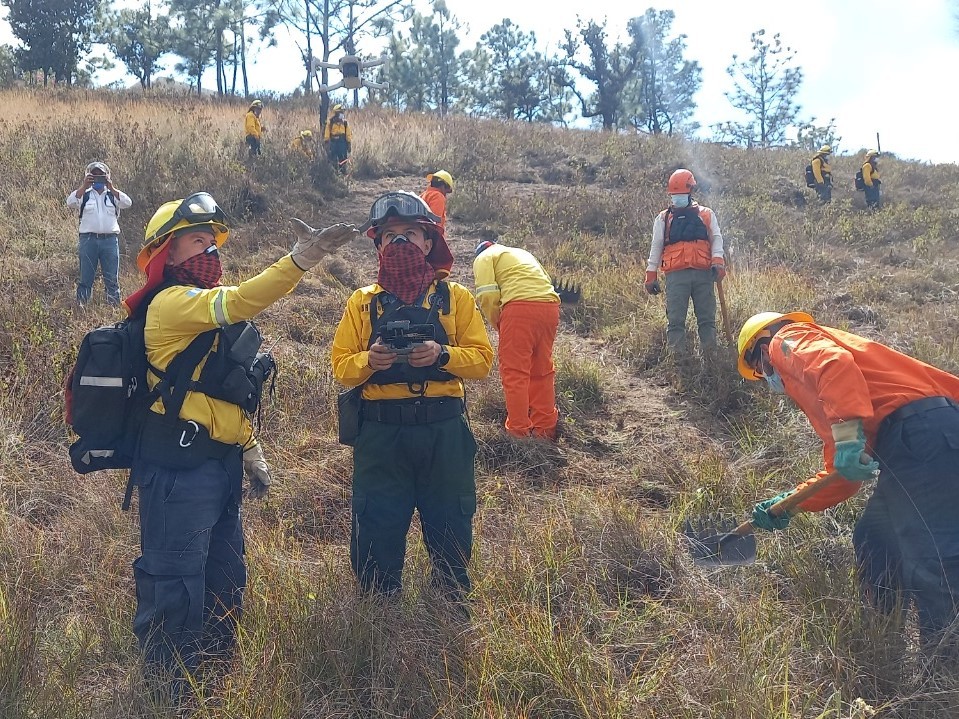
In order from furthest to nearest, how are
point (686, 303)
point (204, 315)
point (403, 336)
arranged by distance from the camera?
point (686, 303)
point (403, 336)
point (204, 315)

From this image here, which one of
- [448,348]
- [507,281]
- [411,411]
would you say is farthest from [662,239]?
[411,411]

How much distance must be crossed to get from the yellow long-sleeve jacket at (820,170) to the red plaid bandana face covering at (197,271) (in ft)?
49.2

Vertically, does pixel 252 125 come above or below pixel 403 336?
above

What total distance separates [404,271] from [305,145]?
1121 cm

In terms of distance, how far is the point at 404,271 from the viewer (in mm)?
2828

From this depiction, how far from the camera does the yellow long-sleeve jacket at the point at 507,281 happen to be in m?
4.96

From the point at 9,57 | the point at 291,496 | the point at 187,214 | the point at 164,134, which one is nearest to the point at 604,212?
the point at 164,134

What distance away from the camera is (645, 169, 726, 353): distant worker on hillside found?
21.0 feet

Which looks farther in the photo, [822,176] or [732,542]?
[822,176]

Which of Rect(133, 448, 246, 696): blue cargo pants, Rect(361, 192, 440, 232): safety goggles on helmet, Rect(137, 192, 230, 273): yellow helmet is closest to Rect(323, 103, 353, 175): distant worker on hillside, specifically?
Rect(361, 192, 440, 232): safety goggles on helmet

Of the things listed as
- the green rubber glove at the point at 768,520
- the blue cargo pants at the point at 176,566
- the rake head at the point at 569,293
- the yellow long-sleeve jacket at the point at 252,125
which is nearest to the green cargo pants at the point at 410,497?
the blue cargo pants at the point at 176,566

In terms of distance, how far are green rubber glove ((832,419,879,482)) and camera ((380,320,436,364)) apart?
1.63m

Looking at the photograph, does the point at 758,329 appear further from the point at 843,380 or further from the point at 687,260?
the point at 687,260

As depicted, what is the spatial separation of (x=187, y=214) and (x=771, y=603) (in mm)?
2789
